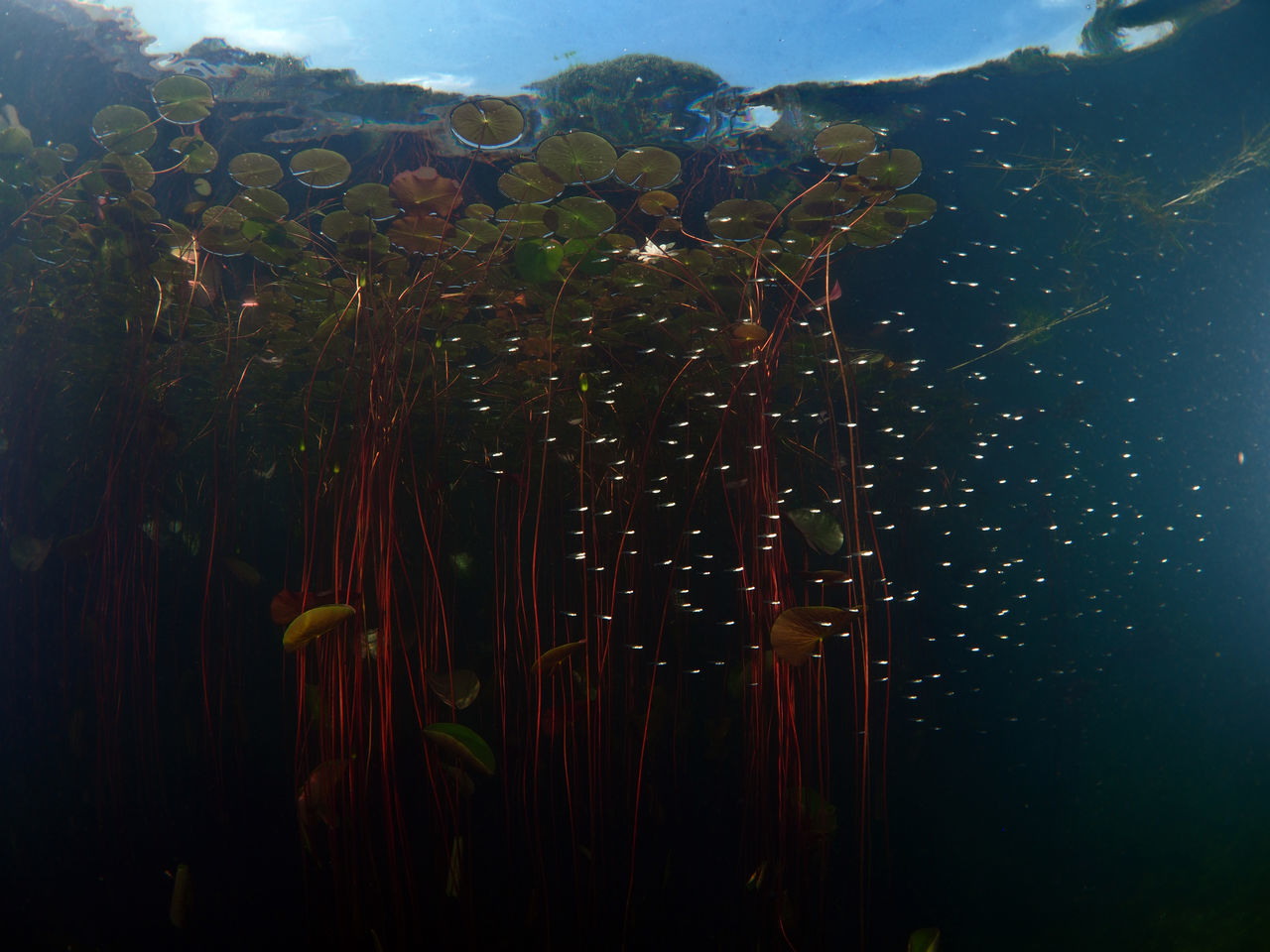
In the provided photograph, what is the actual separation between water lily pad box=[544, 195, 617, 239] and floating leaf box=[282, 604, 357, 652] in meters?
1.03

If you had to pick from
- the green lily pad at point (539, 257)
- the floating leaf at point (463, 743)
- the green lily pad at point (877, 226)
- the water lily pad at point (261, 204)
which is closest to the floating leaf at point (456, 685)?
the floating leaf at point (463, 743)

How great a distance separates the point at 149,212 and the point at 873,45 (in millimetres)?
2053

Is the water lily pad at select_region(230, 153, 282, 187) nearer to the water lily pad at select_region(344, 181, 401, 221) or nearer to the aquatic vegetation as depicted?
the aquatic vegetation

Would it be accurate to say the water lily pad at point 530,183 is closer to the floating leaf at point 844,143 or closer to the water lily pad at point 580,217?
the water lily pad at point 580,217

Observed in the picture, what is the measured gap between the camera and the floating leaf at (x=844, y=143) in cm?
141

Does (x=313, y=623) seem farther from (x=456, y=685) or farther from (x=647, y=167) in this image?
(x=647, y=167)

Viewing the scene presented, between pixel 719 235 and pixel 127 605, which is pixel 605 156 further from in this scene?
pixel 127 605

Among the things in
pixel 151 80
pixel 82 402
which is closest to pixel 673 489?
pixel 151 80

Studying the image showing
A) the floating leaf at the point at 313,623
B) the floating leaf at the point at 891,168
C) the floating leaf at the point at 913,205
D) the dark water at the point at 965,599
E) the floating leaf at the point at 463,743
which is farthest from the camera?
the dark water at the point at 965,599

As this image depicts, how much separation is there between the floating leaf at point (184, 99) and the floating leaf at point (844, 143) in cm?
152

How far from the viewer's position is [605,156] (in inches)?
50.9

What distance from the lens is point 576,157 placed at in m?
1.29

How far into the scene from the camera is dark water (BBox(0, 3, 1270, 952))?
1.96 meters

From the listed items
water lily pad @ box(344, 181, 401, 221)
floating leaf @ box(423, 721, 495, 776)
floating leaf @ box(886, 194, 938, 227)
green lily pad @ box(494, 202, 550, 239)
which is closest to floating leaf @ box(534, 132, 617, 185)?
green lily pad @ box(494, 202, 550, 239)
